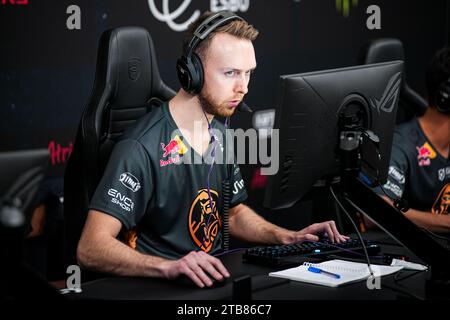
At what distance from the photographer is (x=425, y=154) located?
8.95 ft

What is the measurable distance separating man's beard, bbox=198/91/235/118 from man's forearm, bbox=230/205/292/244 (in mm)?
360

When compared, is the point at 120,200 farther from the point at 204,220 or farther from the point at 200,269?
the point at 200,269

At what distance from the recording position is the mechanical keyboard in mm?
1843

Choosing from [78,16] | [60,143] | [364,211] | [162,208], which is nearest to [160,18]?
[78,16]

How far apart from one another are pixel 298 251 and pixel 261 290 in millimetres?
306

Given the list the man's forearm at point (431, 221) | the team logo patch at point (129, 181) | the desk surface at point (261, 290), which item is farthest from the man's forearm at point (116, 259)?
the man's forearm at point (431, 221)

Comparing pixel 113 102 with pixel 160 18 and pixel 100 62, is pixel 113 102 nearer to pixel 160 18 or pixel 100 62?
pixel 100 62

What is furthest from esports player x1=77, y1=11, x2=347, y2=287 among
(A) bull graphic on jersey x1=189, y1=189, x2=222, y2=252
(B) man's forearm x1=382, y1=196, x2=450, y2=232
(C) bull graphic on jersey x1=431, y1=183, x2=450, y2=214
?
(C) bull graphic on jersey x1=431, y1=183, x2=450, y2=214

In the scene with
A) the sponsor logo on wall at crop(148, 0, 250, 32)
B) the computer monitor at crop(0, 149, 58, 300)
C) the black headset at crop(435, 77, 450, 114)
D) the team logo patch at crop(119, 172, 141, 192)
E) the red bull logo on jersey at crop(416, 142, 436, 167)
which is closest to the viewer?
the computer monitor at crop(0, 149, 58, 300)

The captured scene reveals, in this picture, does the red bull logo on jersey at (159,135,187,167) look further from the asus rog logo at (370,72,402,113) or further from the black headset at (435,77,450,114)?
the black headset at (435,77,450,114)

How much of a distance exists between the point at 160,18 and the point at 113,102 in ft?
3.28

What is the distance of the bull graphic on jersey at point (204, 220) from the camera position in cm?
211

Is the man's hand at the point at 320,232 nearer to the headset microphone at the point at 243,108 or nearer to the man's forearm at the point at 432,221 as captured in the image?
the headset microphone at the point at 243,108
